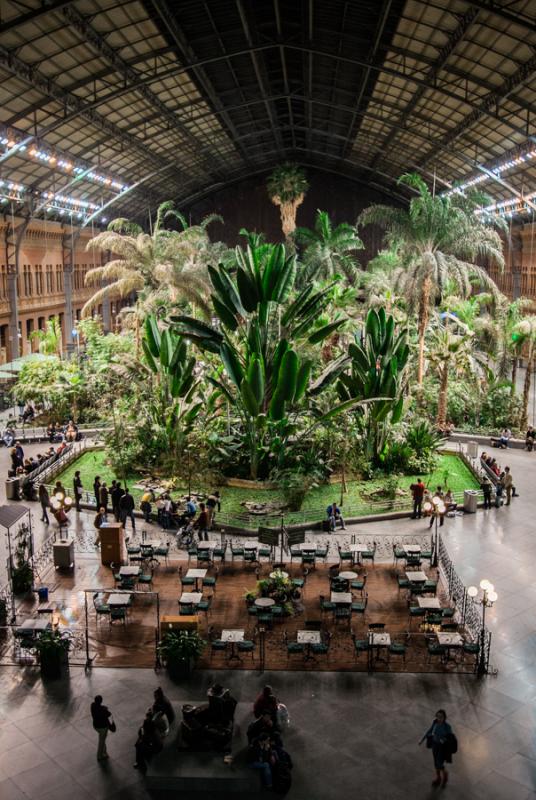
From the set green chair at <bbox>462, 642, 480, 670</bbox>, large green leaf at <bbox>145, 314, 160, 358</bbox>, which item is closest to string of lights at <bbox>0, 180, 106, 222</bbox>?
large green leaf at <bbox>145, 314, 160, 358</bbox>

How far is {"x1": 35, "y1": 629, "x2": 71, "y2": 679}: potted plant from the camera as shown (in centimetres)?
1193

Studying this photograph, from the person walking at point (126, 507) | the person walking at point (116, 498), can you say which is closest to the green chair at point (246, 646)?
the person walking at point (126, 507)

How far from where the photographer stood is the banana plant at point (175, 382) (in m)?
22.1

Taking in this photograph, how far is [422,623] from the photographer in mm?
13492

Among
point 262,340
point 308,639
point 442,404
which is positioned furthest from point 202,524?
point 442,404

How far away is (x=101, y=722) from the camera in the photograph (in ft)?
32.3

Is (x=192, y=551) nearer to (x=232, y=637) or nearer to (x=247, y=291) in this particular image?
(x=232, y=637)

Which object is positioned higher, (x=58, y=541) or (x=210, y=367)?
(x=210, y=367)

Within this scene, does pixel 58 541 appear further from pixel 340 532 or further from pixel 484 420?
pixel 484 420

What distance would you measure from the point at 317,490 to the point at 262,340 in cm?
426

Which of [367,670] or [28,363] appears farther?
[28,363]

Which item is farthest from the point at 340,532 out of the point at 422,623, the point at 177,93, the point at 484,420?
the point at 177,93

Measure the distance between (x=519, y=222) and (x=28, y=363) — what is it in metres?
31.9

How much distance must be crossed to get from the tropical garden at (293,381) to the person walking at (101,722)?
33.7 feet
